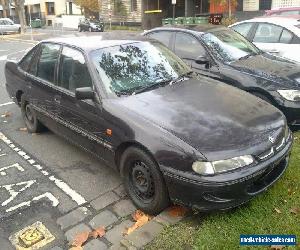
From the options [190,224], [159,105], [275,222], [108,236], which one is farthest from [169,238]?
[159,105]

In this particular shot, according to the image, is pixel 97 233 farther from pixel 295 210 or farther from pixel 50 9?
pixel 50 9

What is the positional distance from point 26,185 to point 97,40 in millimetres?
2118

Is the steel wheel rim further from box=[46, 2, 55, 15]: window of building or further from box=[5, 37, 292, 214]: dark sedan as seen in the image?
box=[46, 2, 55, 15]: window of building

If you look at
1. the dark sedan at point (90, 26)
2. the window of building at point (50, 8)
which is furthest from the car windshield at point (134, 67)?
the window of building at point (50, 8)

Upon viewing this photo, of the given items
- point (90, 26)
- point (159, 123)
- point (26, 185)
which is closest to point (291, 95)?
point (159, 123)

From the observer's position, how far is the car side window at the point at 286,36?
837 cm

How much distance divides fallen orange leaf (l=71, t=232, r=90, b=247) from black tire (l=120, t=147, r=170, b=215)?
0.65 metres

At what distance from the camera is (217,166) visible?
3412 millimetres

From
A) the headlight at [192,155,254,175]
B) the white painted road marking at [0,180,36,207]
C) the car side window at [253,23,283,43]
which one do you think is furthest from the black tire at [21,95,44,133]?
the car side window at [253,23,283,43]

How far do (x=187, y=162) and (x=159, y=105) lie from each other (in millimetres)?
901

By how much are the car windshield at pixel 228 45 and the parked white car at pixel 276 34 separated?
160 cm

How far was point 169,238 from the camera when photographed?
3.49m

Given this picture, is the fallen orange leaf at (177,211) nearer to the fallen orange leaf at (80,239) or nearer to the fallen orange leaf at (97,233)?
the fallen orange leaf at (97,233)

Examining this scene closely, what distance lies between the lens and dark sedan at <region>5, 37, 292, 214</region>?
3479 mm
